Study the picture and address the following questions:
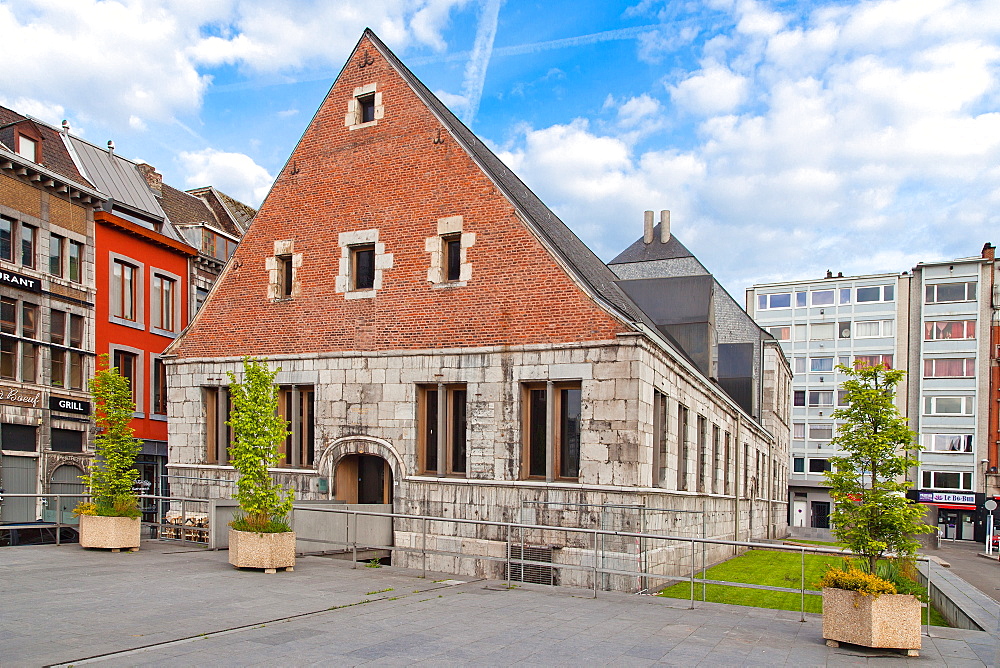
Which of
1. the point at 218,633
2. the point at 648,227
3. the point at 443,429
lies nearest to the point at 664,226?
the point at 648,227

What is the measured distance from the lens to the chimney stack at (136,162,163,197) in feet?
113

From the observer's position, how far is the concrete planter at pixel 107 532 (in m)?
14.9

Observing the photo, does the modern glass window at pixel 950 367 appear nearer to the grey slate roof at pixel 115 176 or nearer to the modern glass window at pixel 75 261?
the grey slate roof at pixel 115 176

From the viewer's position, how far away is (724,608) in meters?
11.2

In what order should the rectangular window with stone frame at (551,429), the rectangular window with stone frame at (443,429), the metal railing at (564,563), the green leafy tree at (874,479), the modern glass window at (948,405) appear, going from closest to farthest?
the green leafy tree at (874,479), the metal railing at (564,563), the rectangular window with stone frame at (551,429), the rectangular window with stone frame at (443,429), the modern glass window at (948,405)

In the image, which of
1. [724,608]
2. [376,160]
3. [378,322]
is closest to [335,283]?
[378,322]

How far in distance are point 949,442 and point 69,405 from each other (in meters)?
56.0

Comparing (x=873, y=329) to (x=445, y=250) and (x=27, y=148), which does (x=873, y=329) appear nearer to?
(x=445, y=250)

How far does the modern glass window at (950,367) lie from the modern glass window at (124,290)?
176ft

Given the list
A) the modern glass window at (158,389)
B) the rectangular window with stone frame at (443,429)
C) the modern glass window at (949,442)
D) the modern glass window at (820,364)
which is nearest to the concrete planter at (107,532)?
the rectangular window with stone frame at (443,429)

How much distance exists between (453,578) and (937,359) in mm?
56666

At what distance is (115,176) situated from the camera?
3114cm

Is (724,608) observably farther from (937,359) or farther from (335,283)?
(937,359)

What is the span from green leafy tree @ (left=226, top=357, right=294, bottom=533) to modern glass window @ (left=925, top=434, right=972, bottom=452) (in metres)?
56.0
